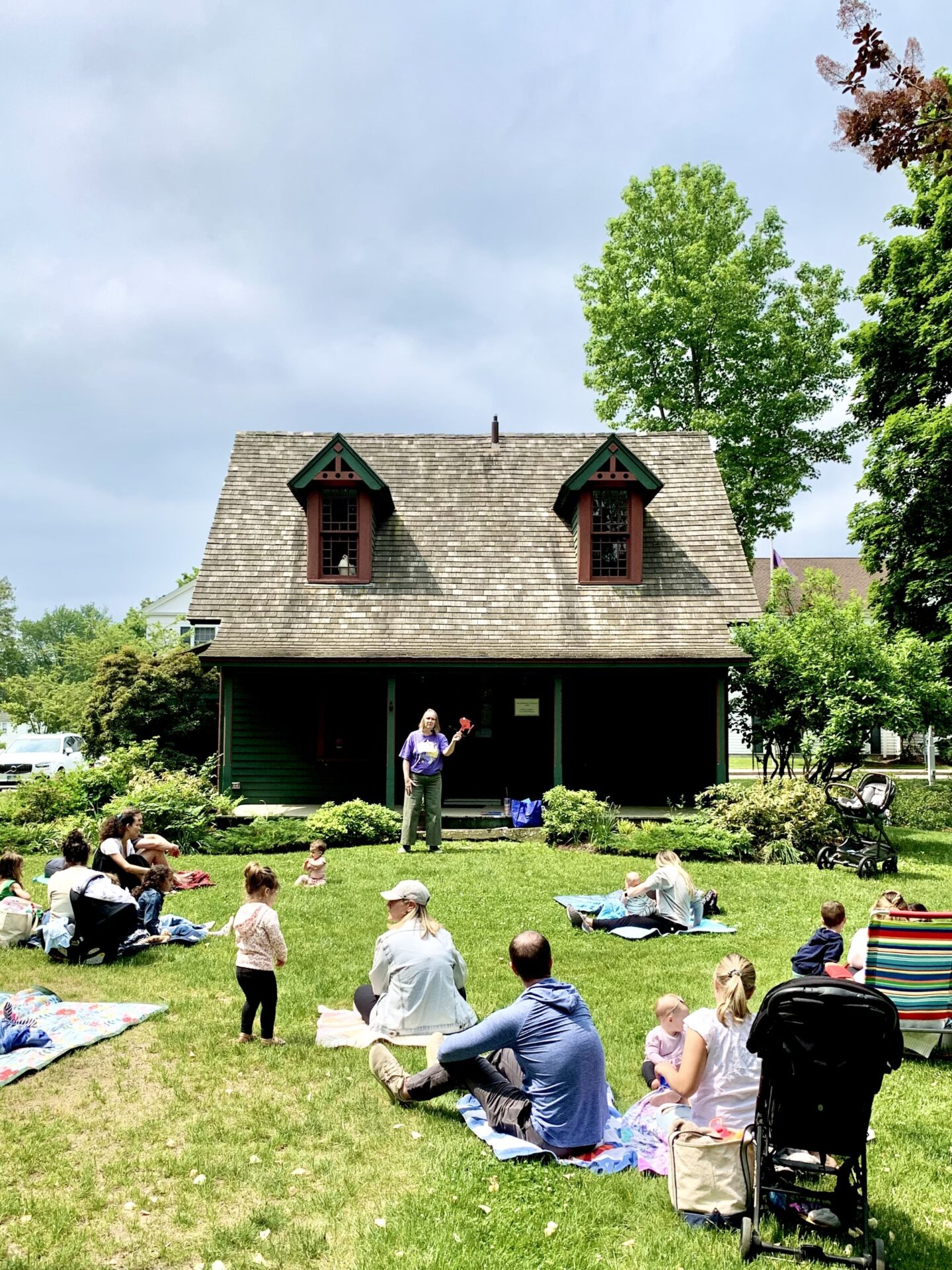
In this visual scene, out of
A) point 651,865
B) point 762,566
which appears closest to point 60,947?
point 651,865

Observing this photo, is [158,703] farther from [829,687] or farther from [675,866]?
[675,866]

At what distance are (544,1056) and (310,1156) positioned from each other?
1345 mm

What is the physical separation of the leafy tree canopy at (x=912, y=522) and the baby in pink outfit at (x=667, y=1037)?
59.5 feet

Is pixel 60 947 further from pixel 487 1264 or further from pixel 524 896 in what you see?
pixel 487 1264

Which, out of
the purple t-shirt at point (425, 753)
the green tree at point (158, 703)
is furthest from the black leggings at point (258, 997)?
the green tree at point (158, 703)

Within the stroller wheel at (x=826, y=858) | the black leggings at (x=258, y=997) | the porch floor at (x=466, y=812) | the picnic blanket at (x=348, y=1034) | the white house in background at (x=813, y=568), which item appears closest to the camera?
the picnic blanket at (x=348, y=1034)

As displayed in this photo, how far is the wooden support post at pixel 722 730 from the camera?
1741 cm

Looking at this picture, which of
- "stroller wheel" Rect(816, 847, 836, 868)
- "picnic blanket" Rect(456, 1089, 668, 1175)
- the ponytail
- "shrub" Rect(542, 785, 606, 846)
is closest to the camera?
"picnic blanket" Rect(456, 1089, 668, 1175)

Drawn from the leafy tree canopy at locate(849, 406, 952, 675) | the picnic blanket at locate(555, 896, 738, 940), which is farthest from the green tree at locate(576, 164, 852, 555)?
the picnic blanket at locate(555, 896, 738, 940)

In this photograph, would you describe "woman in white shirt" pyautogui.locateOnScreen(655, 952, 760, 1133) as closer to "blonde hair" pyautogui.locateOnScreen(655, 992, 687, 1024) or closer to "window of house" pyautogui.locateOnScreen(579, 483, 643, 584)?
"blonde hair" pyautogui.locateOnScreen(655, 992, 687, 1024)

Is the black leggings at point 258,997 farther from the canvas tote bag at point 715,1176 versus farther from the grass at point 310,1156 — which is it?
the canvas tote bag at point 715,1176

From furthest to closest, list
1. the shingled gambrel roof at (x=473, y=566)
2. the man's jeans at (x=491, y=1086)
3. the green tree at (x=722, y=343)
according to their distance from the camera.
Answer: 1. the green tree at (x=722, y=343)
2. the shingled gambrel roof at (x=473, y=566)
3. the man's jeans at (x=491, y=1086)

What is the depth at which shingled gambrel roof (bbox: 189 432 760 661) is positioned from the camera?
58.5ft

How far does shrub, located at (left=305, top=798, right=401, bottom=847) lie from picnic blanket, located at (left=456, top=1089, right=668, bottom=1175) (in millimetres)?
9868
